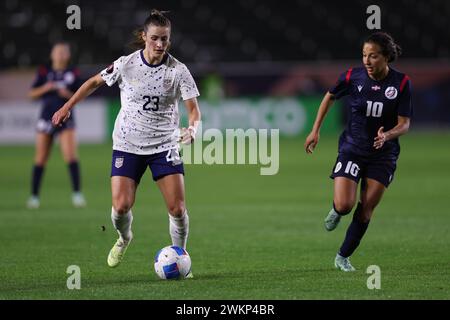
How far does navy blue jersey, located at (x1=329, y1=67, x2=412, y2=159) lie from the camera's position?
888 cm

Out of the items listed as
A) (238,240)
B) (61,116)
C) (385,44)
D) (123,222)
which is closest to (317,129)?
(385,44)

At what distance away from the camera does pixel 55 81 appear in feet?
50.1

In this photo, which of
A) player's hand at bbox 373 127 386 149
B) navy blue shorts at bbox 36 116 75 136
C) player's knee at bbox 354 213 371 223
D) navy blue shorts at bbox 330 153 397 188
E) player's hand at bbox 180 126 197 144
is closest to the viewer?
player's hand at bbox 180 126 197 144

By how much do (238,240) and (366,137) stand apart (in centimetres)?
299

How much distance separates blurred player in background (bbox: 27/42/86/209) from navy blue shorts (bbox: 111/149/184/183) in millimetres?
6657

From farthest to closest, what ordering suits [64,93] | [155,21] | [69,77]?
[69,77] < [64,93] < [155,21]

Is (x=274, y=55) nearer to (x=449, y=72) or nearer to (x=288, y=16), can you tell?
(x=288, y=16)

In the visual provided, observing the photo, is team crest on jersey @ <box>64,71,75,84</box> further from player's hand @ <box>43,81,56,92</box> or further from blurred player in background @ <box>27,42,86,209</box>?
player's hand @ <box>43,81,56,92</box>

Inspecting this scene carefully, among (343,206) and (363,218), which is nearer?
(343,206)

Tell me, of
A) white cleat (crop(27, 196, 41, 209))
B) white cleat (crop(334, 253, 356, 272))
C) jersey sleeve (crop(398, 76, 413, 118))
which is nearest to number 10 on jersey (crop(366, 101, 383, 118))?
jersey sleeve (crop(398, 76, 413, 118))

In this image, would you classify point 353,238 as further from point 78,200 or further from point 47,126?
point 78,200

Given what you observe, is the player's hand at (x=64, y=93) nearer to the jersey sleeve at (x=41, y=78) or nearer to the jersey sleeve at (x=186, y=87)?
the jersey sleeve at (x=41, y=78)
